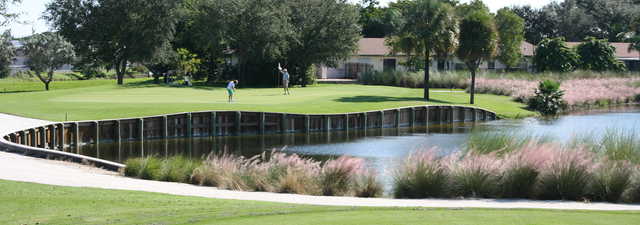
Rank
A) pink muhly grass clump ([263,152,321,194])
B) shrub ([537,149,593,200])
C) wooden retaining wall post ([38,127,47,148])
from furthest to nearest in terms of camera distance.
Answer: wooden retaining wall post ([38,127,47,148]) < pink muhly grass clump ([263,152,321,194]) < shrub ([537,149,593,200])

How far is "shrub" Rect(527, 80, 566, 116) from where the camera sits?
54219 millimetres

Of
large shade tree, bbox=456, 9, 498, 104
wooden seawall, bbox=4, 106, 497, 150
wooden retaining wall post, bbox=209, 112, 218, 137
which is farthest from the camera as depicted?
large shade tree, bbox=456, 9, 498, 104

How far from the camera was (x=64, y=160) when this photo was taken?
73.9ft

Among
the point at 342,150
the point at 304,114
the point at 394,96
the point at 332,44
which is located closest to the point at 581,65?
the point at 332,44

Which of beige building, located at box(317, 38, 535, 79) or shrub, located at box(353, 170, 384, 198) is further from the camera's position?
beige building, located at box(317, 38, 535, 79)

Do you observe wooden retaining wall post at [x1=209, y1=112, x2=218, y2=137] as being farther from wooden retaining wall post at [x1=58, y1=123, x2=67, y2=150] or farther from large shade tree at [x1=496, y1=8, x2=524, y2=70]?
large shade tree at [x1=496, y1=8, x2=524, y2=70]

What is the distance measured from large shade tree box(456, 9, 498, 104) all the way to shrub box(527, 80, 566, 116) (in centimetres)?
508

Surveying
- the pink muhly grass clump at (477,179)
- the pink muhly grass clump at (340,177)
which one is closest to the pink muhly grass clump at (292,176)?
the pink muhly grass clump at (340,177)

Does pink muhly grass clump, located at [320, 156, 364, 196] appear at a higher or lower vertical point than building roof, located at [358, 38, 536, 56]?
lower

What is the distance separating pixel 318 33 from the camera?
7100 cm

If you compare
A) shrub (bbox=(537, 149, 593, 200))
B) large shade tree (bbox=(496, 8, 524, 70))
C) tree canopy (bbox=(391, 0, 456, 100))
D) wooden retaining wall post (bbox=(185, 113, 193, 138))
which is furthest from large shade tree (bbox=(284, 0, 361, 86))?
shrub (bbox=(537, 149, 593, 200))

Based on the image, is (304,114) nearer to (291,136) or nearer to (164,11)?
(291,136)

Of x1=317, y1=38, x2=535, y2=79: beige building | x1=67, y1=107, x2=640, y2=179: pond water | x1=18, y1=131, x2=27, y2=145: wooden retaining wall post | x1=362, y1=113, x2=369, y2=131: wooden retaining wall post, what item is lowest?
x1=67, y1=107, x2=640, y2=179: pond water

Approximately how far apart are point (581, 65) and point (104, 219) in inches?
3069
